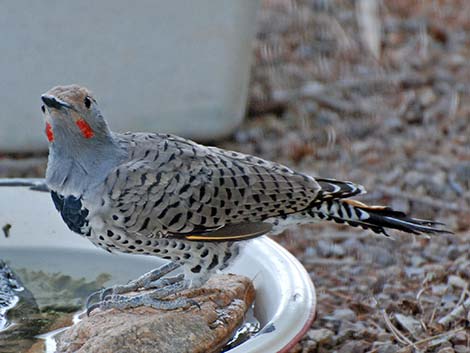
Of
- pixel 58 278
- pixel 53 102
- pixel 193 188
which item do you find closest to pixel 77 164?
pixel 53 102

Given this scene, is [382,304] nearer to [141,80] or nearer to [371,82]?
[141,80]

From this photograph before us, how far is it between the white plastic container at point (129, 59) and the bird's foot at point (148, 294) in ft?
6.64

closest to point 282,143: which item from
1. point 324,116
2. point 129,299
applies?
point 324,116

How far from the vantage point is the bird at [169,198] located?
117 inches

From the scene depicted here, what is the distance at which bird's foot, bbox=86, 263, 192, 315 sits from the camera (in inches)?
124

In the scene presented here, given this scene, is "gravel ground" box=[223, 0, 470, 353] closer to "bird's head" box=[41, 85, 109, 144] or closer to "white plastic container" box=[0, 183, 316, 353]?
"white plastic container" box=[0, 183, 316, 353]

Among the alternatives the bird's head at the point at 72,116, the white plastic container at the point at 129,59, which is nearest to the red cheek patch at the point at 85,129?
the bird's head at the point at 72,116

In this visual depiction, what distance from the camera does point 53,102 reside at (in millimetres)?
2859

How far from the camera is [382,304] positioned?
12.6 ft

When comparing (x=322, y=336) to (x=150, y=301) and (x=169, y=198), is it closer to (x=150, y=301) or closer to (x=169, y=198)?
(x=150, y=301)

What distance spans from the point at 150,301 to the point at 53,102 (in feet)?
2.28

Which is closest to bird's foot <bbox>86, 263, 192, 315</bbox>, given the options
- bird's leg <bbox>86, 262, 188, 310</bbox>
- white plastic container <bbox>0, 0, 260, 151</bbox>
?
bird's leg <bbox>86, 262, 188, 310</bbox>

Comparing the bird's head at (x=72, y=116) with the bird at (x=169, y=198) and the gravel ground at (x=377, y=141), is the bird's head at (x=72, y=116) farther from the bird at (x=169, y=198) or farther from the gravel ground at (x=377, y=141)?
the gravel ground at (x=377, y=141)

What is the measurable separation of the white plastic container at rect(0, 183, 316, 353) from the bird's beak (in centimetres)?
79
